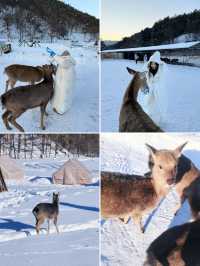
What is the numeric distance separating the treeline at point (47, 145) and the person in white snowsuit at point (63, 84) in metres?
0.12

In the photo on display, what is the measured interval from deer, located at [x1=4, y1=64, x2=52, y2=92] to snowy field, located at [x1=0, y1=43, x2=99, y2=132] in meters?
0.02

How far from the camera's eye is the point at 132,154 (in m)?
2.22

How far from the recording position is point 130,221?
2.21m

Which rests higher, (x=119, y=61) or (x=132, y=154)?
(x=119, y=61)

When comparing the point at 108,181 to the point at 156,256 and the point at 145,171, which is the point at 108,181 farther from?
the point at 156,256

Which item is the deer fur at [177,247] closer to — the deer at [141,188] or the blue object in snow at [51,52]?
the deer at [141,188]

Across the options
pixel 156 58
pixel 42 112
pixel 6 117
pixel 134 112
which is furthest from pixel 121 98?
pixel 6 117

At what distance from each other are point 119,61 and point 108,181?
486 millimetres

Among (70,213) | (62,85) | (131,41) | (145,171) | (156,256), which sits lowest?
(156,256)

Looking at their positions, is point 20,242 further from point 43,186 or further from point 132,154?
point 132,154

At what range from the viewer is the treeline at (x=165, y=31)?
2234mm

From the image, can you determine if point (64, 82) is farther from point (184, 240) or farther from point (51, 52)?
point (184, 240)

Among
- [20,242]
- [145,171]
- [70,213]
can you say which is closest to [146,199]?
[145,171]

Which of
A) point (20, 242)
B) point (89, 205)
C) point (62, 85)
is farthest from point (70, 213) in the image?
point (62, 85)
